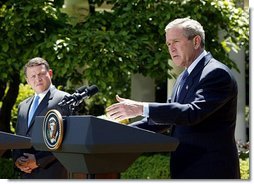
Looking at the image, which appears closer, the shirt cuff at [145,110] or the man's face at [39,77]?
the shirt cuff at [145,110]

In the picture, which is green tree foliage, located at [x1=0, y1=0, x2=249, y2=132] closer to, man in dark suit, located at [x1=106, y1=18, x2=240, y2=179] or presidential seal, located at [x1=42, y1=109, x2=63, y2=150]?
man in dark suit, located at [x1=106, y1=18, x2=240, y2=179]

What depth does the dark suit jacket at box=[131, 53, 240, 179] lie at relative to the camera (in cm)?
216

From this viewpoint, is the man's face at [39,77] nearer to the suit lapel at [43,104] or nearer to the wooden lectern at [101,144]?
the suit lapel at [43,104]

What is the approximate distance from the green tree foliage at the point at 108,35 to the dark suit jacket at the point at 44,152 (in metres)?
1.87

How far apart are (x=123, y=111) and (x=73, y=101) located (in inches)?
9.1

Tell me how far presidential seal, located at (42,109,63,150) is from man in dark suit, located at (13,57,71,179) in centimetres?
105

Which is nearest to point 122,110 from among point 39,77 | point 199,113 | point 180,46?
point 199,113

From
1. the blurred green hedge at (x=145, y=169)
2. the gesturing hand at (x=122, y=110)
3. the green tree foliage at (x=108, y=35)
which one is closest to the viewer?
Answer: the gesturing hand at (x=122, y=110)

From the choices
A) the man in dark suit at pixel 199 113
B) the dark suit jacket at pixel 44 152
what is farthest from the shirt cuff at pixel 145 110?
the dark suit jacket at pixel 44 152

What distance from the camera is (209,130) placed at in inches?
86.7

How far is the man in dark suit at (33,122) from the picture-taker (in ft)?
10.1

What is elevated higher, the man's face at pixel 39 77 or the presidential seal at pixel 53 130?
the man's face at pixel 39 77

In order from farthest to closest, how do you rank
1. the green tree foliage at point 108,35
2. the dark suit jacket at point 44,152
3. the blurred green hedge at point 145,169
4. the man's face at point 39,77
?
the blurred green hedge at point 145,169, the green tree foliage at point 108,35, the man's face at point 39,77, the dark suit jacket at point 44,152

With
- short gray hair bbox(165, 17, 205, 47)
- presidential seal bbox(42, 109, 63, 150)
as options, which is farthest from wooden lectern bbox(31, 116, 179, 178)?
short gray hair bbox(165, 17, 205, 47)
